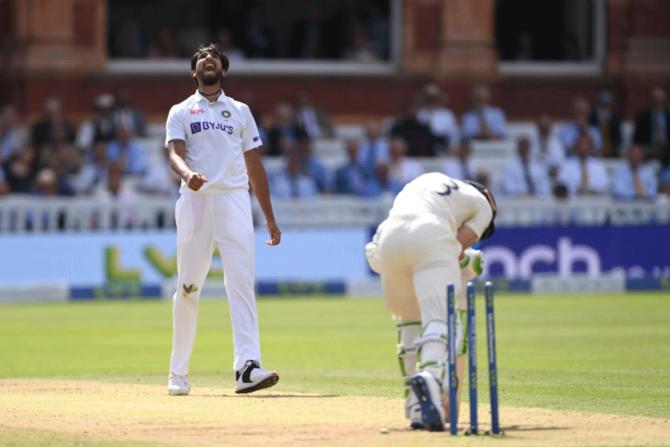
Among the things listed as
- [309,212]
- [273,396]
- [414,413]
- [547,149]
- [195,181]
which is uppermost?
[195,181]

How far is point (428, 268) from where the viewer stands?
29.3 ft

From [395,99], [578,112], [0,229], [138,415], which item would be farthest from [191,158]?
[395,99]

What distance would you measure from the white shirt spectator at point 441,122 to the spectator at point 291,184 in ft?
8.84

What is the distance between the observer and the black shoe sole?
10711 mm

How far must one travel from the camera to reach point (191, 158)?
11.0 metres

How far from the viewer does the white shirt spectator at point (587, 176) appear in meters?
25.1

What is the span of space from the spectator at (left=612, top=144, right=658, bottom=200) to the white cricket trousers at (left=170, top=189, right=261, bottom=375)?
14.6 m

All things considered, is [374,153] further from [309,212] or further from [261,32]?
[261,32]

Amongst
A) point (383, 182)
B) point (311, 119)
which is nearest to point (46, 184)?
point (383, 182)

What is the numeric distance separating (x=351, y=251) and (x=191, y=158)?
1152cm

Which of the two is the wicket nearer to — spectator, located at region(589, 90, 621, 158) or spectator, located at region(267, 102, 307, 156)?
spectator, located at region(267, 102, 307, 156)

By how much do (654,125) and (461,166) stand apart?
12.8 ft

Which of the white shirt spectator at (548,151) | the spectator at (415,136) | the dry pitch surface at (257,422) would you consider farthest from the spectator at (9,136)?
the dry pitch surface at (257,422)

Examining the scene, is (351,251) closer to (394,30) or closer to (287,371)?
(394,30)
